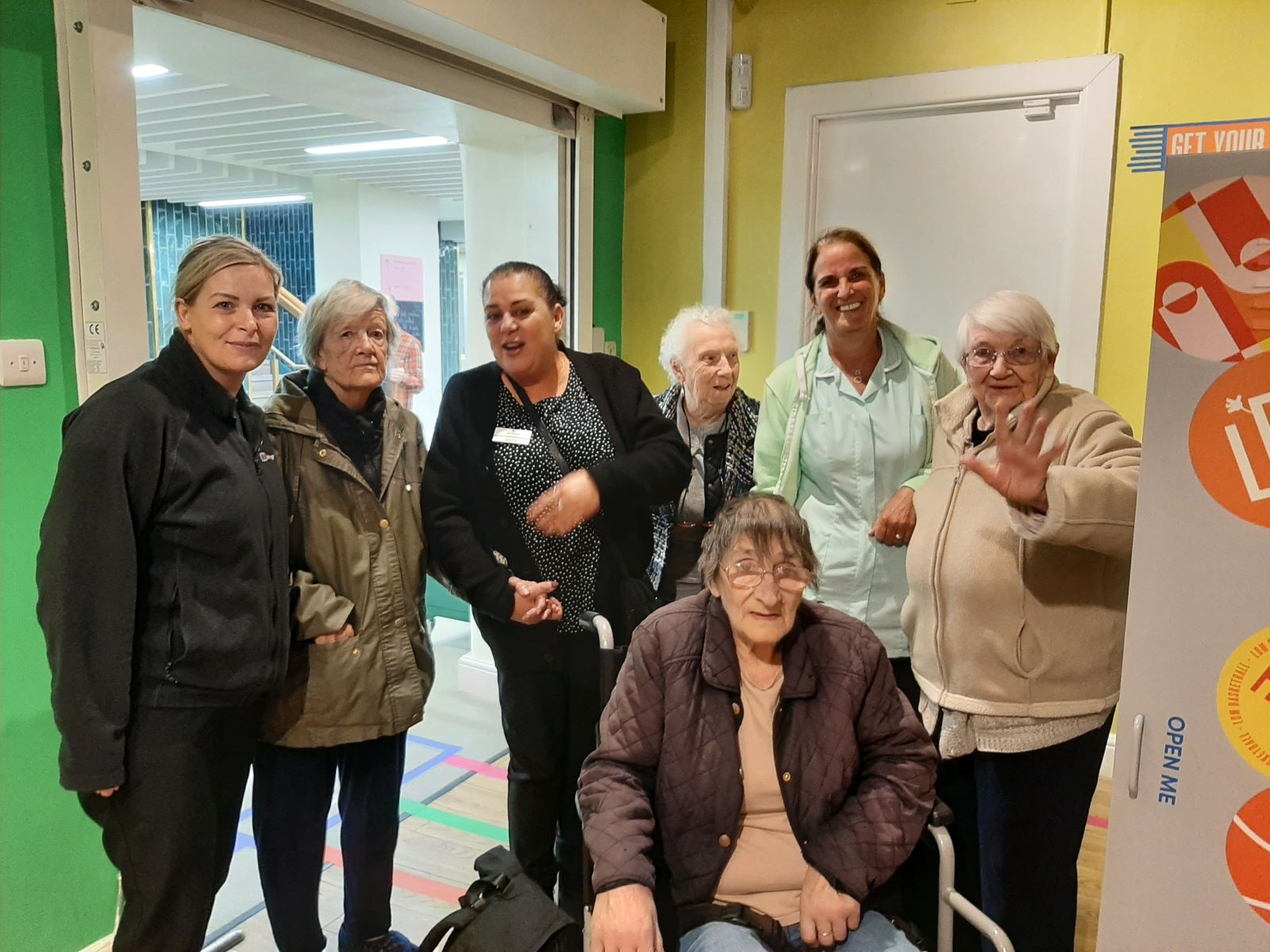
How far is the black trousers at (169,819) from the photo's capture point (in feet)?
5.10

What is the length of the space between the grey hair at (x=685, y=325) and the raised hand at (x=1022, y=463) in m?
0.96

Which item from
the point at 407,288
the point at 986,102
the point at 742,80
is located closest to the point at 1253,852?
the point at 986,102

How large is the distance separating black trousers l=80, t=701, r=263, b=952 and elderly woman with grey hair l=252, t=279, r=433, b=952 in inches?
7.5

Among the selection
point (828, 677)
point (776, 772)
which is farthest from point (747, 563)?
point (776, 772)

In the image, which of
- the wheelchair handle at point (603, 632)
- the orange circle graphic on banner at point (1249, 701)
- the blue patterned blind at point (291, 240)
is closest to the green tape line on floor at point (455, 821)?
the wheelchair handle at point (603, 632)

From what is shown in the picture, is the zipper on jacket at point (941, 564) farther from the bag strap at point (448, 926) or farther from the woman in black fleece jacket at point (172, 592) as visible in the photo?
the woman in black fleece jacket at point (172, 592)

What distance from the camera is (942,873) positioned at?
153 centimetres

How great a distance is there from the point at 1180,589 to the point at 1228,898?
0.47 meters

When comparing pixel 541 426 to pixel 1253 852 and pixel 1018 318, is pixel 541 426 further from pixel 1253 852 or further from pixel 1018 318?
pixel 1253 852

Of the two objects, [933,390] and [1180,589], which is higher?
[933,390]

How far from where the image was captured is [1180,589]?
53.6 inches

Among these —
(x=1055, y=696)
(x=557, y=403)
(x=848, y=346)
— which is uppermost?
(x=848, y=346)

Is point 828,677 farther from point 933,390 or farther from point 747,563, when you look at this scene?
point 933,390

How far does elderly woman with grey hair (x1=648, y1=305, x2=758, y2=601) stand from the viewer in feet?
7.57
